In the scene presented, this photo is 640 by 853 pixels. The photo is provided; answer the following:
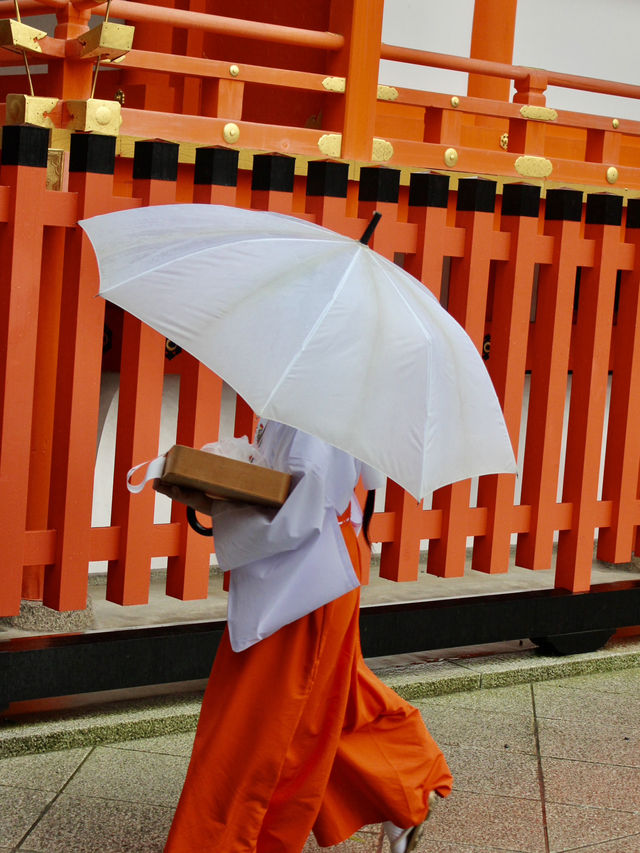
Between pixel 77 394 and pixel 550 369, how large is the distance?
2.08m

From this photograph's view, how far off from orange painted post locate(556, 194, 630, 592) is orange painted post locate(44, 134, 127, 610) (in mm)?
2196

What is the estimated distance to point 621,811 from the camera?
3561 mm

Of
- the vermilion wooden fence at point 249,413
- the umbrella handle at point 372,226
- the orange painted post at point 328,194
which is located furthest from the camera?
the orange painted post at point 328,194

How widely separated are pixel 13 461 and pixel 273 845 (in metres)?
1.50

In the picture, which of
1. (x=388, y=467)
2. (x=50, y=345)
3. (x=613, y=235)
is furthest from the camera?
(x=613, y=235)

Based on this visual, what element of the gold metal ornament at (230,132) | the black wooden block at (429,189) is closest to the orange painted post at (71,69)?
the gold metal ornament at (230,132)

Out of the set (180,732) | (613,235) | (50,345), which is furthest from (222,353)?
(613,235)

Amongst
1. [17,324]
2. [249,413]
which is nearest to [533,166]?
[249,413]

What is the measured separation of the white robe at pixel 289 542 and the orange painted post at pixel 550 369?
7.02ft

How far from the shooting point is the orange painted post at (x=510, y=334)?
4617mm

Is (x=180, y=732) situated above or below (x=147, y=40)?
below

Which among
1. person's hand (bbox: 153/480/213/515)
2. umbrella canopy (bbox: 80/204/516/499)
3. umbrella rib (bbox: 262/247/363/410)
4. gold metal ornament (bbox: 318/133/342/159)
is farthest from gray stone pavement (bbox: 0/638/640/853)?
gold metal ornament (bbox: 318/133/342/159)

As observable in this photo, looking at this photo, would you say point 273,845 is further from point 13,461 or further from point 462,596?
point 462,596

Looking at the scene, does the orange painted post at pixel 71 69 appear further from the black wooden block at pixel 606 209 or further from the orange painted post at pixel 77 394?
the black wooden block at pixel 606 209
